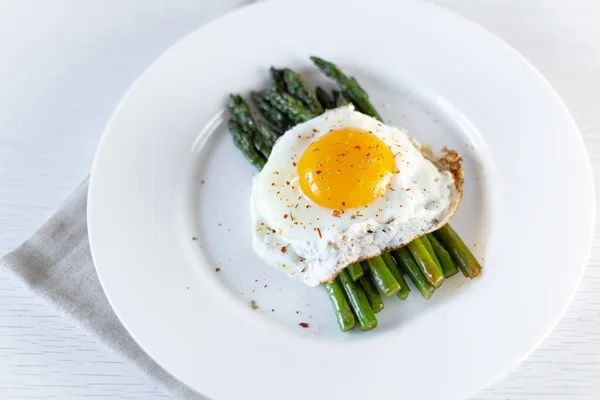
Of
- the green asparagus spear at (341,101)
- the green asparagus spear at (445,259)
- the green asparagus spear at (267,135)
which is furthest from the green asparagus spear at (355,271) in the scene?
the green asparagus spear at (341,101)

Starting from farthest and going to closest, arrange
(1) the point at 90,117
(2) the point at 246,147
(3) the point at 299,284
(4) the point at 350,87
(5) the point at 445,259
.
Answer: (1) the point at 90,117, (4) the point at 350,87, (2) the point at 246,147, (3) the point at 299,284, (5) the point at 445,259

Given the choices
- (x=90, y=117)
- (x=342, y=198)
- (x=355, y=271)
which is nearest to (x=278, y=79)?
(x=342, y=198)

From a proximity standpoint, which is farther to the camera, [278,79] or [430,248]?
[278,79]

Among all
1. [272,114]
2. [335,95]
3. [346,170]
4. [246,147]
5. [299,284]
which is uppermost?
[335,95]

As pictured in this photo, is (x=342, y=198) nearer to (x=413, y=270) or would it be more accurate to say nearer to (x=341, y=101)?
(x=413, y=270)

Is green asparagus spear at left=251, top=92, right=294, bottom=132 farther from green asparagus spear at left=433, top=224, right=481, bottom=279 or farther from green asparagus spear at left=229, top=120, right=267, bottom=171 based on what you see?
green asparagus spear at left=433, top=224, right=481, bottom=279

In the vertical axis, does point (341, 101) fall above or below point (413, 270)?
above

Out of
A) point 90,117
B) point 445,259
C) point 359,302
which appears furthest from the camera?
point 90,117
